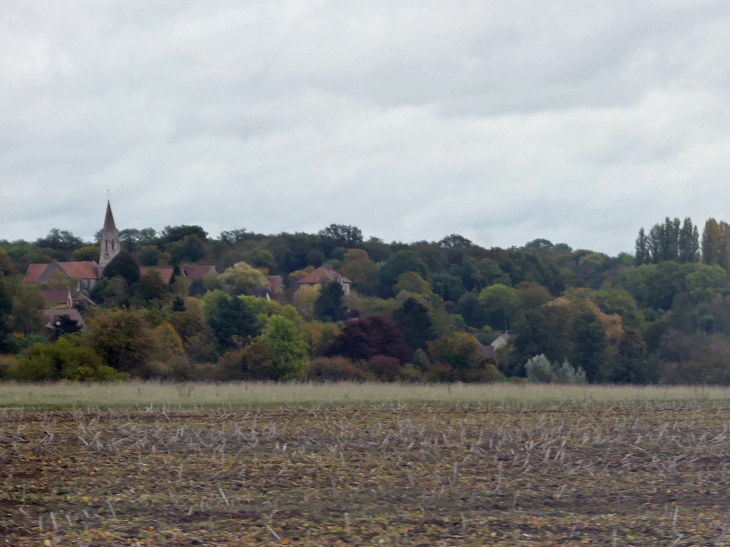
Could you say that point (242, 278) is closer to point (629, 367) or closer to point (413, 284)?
point (413, 284)

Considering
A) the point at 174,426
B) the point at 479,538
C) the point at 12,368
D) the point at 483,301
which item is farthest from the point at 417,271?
the point at 479,538

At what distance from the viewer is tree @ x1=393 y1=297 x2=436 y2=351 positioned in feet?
214

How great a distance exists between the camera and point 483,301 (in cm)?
10519

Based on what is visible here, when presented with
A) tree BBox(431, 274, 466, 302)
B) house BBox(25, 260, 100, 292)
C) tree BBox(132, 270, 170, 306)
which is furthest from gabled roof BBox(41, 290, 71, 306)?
tree BBox(431, 274, 466, 302)

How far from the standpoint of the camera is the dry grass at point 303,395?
70.1 ft

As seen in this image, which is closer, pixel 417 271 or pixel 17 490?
pixel 17 490

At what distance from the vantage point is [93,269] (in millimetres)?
121688

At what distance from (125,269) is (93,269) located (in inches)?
1093

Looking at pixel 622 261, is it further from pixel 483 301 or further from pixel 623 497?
pixel 623 497

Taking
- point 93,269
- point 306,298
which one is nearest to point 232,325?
point 306,298

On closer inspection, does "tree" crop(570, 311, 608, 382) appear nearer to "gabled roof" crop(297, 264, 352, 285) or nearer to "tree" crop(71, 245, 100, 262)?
"gabled roof" crop(297, 264, 352, 285)

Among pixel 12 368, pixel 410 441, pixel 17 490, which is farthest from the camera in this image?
pixel 12 368

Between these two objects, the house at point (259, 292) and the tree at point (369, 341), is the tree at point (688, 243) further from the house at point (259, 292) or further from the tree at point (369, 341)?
the tree at point (369, 341)

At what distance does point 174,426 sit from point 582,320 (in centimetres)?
4941
